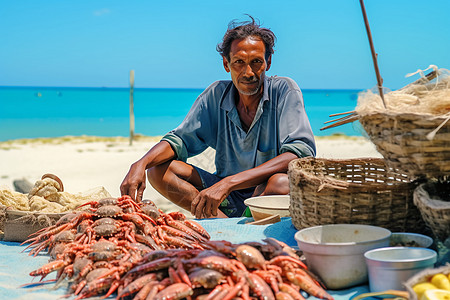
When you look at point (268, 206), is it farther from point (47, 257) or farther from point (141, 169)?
point (47, 257)

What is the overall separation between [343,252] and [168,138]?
2.40m

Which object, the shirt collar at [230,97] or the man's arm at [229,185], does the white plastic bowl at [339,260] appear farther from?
the shirt collar at [230,97]

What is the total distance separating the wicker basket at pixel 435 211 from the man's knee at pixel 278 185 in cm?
144

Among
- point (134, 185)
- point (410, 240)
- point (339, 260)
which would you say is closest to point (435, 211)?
point (410, 240)

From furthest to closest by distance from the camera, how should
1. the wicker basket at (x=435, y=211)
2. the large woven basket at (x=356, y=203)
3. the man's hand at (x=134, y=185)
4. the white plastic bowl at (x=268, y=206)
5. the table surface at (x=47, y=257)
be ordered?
1. the man's hand at (x=134, y=185)
2. the white plastic bowl at (x=268, y=206)
3. the large woven basket at (x=356, y=203)
4. the table surface at (x=47, y=257)
5. the wicker basket at (x=435, y=211)

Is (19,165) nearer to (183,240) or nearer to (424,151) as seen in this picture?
(183,240)

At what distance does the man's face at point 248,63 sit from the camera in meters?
3.86

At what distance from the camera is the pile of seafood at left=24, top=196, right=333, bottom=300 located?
1.79 m

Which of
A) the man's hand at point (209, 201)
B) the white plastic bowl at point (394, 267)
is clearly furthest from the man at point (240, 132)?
the white plastic bowl at point (394, 267)

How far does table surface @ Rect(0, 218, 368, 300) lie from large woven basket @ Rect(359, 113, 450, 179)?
57 cm

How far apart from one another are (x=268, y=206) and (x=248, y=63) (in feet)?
4.08

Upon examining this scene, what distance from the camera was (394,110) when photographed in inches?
80.5

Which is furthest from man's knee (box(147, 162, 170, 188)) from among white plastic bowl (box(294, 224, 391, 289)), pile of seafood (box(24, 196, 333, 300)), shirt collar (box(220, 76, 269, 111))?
white plastic bowl (box(294, 224, 391, 289))

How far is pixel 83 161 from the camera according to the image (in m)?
11.7
